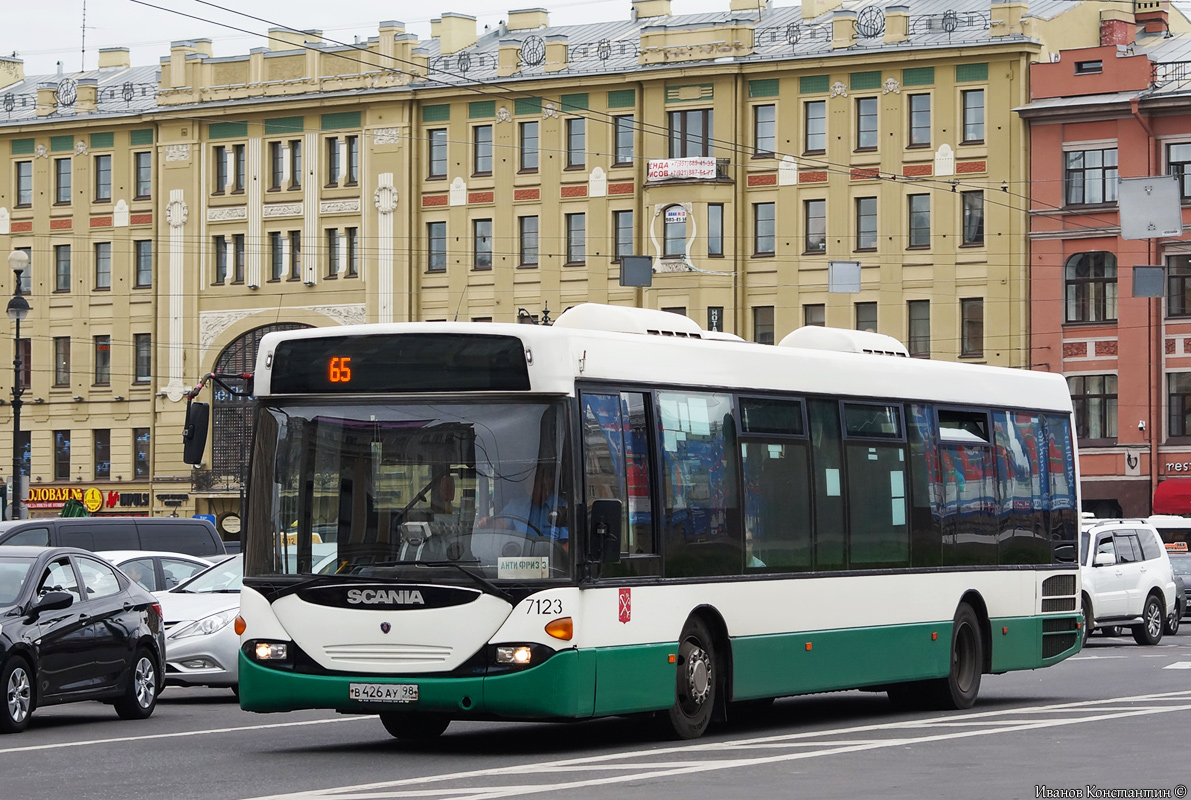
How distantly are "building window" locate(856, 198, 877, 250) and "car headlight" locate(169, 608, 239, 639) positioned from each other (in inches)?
1854

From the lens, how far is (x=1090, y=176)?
64375 millimetres

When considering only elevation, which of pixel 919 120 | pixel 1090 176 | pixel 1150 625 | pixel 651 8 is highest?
pixel 651 8

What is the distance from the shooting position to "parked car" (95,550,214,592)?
2358 cm

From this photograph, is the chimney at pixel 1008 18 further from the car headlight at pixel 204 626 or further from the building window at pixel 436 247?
the car headlight at pixel 204 626

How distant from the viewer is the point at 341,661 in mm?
13750

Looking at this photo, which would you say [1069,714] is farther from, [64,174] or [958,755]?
[64,174]

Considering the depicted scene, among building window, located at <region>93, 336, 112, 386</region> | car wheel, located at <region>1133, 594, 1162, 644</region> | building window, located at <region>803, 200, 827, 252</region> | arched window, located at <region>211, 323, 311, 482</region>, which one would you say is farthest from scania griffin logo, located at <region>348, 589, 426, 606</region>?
building window, located at <region>93, 336, 112, 386</region>

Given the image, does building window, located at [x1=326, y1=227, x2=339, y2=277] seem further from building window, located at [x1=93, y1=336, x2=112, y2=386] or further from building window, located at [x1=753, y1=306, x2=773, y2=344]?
building window, located at [x1=753, y1=306, x2=773, y2=344]

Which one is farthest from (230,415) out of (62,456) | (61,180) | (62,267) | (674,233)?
(674,233)

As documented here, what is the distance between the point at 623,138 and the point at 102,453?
21.3m

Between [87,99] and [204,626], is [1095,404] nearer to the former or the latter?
[87,99]

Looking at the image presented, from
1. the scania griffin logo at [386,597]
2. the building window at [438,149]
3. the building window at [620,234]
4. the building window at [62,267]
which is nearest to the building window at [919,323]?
the building window at [620,234]

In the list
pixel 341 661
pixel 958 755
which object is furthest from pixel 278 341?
pixel 958 755

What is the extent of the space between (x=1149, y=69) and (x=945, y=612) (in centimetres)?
4893
